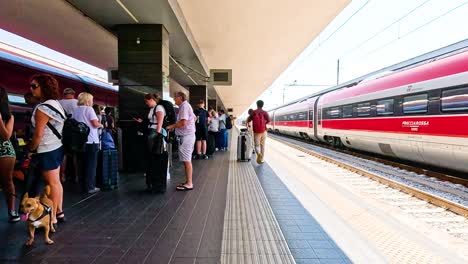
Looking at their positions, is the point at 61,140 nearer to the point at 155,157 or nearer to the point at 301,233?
the point at 155,157

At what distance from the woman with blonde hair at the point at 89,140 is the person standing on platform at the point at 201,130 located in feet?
13.0

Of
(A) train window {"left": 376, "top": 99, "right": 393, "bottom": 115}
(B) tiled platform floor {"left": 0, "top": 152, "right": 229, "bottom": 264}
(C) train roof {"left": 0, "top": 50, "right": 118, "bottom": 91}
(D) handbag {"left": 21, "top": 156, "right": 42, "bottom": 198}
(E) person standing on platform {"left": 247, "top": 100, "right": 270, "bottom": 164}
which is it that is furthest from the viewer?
(A) train window {"left": 376, "top": 99, "right": 393, "bottom": 115}

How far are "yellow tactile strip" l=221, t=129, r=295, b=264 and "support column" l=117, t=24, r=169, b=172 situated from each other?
278 cm

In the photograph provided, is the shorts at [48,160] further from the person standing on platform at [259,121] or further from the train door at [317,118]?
the train door at [317,118]

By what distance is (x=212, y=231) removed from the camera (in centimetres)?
336

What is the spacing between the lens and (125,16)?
20.9ft

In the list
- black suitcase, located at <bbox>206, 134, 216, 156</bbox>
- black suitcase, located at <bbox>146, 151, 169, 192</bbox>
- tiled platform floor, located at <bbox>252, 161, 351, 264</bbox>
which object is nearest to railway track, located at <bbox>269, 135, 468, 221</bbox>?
tiled platform floor, located at <bbox>252, 161, 351, 264</bbox>

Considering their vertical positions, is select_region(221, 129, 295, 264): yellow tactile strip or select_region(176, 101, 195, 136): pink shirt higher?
select_region(176, 101, 195, 136): pink shirt

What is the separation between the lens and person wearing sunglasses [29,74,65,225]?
2.97 meters

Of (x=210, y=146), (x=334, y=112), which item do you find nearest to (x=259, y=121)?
(x=210, y=146)

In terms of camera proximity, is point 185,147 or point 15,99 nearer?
point 185,147

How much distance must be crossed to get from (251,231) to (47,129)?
232cm

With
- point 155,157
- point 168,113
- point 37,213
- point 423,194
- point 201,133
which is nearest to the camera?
point 37,213

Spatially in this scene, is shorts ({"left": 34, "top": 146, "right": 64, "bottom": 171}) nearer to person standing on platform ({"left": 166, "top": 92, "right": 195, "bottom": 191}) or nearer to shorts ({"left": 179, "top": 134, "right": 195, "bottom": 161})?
person standing on platform ({"left": 166, "top": 92, "right": 195, "bottom": 191})
